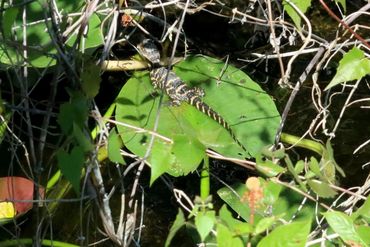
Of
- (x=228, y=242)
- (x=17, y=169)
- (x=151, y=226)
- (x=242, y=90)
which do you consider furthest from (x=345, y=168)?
(x=228, y=242)

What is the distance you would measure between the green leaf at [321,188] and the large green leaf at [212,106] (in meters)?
0.89

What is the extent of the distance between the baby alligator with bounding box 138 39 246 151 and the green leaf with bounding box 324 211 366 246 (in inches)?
41.4

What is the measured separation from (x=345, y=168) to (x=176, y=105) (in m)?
0.73

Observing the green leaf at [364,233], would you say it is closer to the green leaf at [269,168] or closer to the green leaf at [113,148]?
the green leaf at [269,168]

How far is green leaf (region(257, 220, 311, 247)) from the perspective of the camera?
4.18 ft

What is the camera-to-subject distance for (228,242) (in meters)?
1.26

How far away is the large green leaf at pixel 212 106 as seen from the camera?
2422 mm

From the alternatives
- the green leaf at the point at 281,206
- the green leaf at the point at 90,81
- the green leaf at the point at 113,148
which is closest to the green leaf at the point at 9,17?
the green leaf at the point at 90,81

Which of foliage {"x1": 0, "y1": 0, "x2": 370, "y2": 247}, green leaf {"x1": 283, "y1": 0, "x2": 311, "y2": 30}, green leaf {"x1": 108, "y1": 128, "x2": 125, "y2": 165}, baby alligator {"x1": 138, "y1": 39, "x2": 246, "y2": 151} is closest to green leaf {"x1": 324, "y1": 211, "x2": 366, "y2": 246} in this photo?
foliage {"x1": 0, "y1": 0, "x2": 370, "y2": 247}

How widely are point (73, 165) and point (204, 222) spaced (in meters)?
0.25

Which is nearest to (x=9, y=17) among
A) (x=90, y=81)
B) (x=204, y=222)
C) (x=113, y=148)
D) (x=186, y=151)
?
(x=90, y=81)

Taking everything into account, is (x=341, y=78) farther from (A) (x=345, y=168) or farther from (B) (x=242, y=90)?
(A) (x=345, y=168)

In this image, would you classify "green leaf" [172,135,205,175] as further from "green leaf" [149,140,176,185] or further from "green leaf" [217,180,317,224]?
"green leaf" [217,180,317,224]

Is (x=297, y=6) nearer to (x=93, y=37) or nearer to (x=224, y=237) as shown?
(x=93, y=37)
